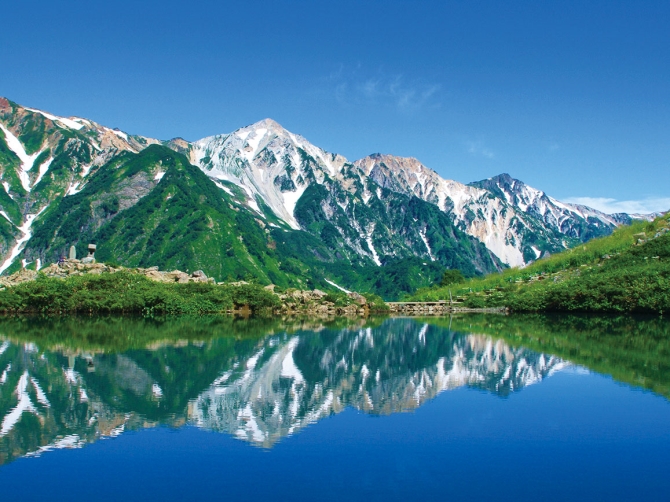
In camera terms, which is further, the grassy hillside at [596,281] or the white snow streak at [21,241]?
the white snow streak at [21,241]

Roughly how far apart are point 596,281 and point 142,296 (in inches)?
1514

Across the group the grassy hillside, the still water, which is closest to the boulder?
the grassy hillside

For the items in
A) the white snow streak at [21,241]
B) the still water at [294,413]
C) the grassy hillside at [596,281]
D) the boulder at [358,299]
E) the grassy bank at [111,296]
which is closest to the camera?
the still water at [294,413]

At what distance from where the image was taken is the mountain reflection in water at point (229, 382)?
51.4ft

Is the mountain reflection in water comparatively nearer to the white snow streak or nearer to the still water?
the still water

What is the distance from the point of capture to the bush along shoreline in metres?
53.7

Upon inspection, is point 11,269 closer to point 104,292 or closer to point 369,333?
point 104,292

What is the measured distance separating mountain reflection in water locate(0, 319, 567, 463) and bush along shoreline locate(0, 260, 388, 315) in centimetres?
2243

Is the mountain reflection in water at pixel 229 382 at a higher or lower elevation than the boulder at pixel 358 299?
lower

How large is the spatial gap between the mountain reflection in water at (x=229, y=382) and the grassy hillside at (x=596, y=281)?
2240 centimetres

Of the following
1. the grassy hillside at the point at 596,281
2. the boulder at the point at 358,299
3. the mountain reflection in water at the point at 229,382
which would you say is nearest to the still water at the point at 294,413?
the mountain reflection in water at the point at 229,382

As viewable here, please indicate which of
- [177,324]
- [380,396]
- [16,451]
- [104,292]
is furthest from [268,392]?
[104,292]

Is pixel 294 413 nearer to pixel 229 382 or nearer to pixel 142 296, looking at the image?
pixel 229 382

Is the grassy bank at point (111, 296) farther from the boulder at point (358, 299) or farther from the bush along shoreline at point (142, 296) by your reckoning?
the boulder at point (358, 299)
